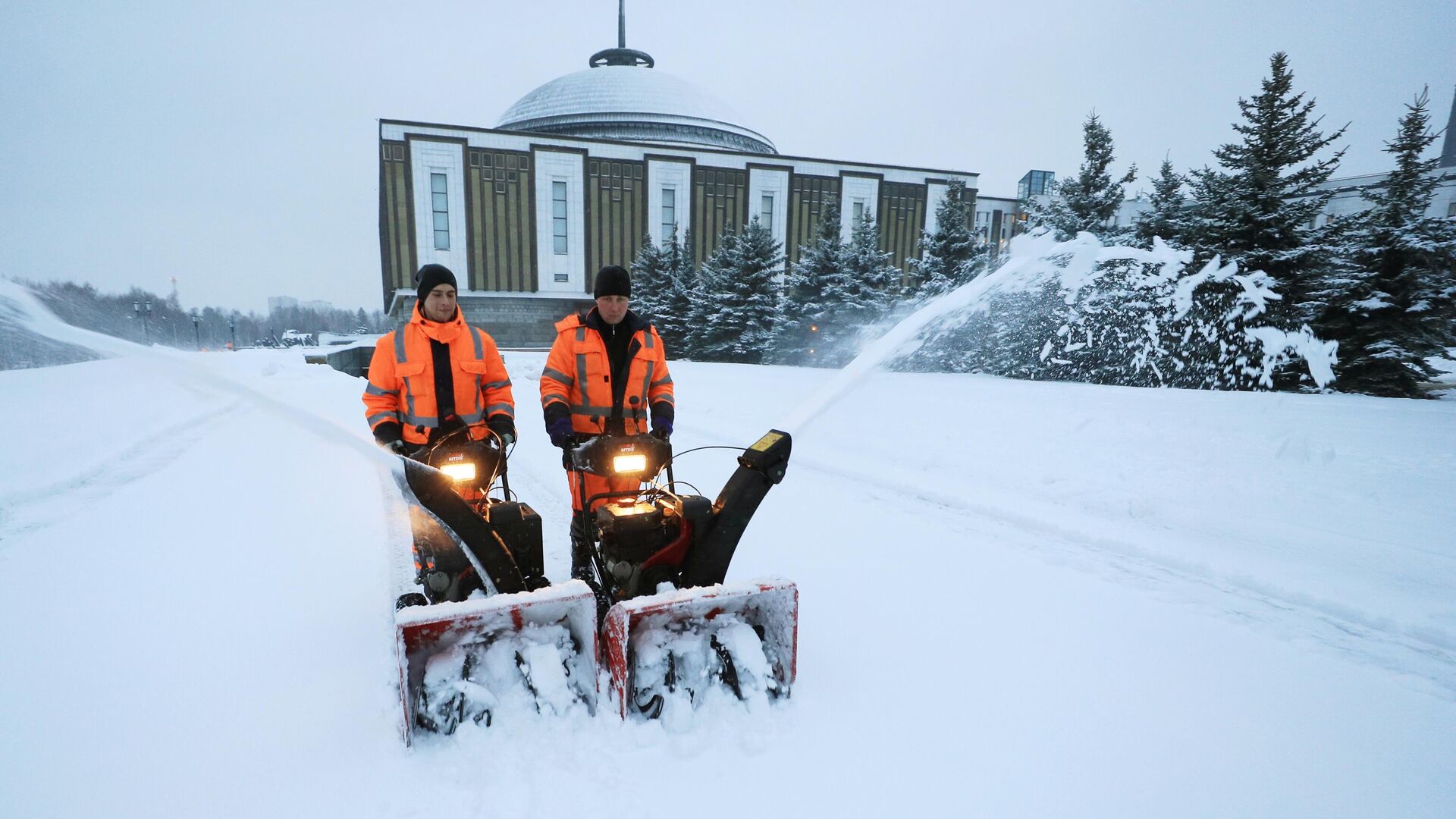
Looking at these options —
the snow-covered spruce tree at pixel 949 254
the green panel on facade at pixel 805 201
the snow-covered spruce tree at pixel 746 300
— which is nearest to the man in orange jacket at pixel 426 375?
the snow-covered spruce tree at pixel 949 254

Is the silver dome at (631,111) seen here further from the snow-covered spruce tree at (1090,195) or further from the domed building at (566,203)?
the snow-covered spruce tree at (1090,195)

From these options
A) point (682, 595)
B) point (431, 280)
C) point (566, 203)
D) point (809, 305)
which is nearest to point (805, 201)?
point (566, 203)

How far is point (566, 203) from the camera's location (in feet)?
130

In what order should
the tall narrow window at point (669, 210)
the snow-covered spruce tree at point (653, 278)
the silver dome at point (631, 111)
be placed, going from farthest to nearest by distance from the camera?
the silver dome at point (631, 111) < the tall narrow window at point (669, 210) < the snow-covered spruce tree at point (653, 278)

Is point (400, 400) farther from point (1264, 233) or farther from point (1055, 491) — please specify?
point (1264, 233)

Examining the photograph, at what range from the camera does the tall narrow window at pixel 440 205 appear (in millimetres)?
37094

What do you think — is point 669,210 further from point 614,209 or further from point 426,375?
point 426,375

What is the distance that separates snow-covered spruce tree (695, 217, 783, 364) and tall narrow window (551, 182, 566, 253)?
767 inches

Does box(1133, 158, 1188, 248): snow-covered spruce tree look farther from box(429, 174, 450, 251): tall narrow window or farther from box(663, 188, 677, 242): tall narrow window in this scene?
box(429, 174, 450, 251): tall narrow window

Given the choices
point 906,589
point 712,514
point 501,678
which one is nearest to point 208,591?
point 501,678

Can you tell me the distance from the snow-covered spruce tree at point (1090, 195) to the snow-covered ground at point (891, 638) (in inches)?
412

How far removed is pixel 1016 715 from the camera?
2.60m

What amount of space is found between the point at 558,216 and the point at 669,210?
7140mm

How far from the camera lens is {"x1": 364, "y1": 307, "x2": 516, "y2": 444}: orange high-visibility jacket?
3.29 metres
